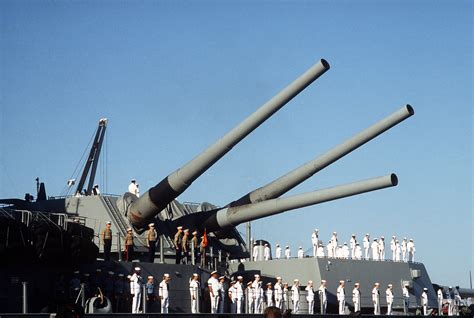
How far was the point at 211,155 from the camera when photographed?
1862 cm

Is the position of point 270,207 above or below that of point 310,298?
above

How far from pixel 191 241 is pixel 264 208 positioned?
184 centimetres

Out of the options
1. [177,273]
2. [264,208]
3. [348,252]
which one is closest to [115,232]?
[177,273]

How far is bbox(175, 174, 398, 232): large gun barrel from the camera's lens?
18.4 metres

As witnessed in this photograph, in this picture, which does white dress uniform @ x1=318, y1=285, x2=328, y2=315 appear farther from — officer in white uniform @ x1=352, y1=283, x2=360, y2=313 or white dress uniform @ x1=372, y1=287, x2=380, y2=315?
white dress uniform @ x1=372, y1=287, x2=380, y2=315

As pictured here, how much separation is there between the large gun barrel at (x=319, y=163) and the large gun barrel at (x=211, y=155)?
1935 millimetres

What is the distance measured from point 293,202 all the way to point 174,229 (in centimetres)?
325

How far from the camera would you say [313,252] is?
26609 millimetres

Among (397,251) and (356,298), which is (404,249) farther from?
(356,298)

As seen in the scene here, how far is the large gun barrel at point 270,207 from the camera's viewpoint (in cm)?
1839

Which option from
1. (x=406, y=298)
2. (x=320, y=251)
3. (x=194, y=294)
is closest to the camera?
(x=194, y=294)

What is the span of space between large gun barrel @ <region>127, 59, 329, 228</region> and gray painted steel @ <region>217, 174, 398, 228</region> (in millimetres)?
1945

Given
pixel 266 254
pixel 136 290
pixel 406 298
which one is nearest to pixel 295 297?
pixel 266 254

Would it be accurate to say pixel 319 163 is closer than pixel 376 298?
Yes
